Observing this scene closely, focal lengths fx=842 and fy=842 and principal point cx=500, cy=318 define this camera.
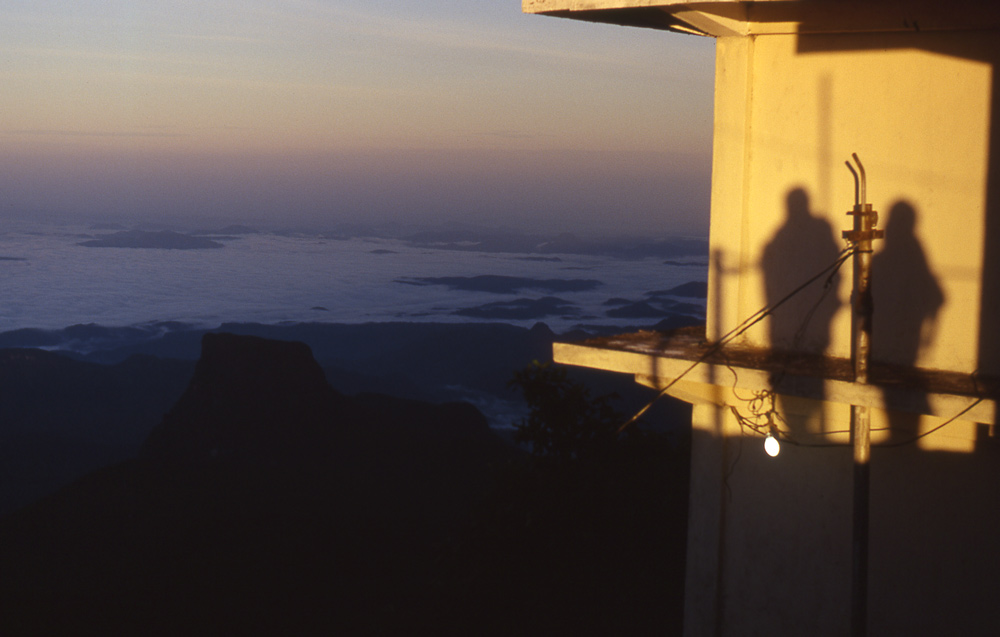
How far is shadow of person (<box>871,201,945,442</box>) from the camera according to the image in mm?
4098

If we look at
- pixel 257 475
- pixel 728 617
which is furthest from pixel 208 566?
pixel 728 617

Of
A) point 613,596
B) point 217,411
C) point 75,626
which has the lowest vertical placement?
point 75,626

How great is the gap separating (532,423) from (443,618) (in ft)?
39.2

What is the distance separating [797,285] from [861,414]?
965 millimetres

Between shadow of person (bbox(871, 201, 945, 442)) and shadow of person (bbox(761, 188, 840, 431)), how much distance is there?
0.24 m

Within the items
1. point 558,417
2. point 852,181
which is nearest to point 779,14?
point 852,181

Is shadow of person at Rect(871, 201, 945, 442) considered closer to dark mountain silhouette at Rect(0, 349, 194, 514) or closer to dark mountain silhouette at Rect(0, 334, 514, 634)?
dark mountain silhouette at Rect(0, 334, 514, 634)

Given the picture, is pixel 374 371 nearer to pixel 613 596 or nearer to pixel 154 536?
pixel 154 536

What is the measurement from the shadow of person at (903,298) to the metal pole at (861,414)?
406mm

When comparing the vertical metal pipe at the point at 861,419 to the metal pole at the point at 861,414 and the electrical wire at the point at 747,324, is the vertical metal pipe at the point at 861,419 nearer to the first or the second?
the metal pole at the point at 861,414

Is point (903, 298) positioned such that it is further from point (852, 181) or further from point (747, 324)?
point (747, 324)

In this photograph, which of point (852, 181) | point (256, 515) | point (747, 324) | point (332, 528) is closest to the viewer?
point (852, 181)

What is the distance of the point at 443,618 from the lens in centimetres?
2027

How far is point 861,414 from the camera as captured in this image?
3748mm
